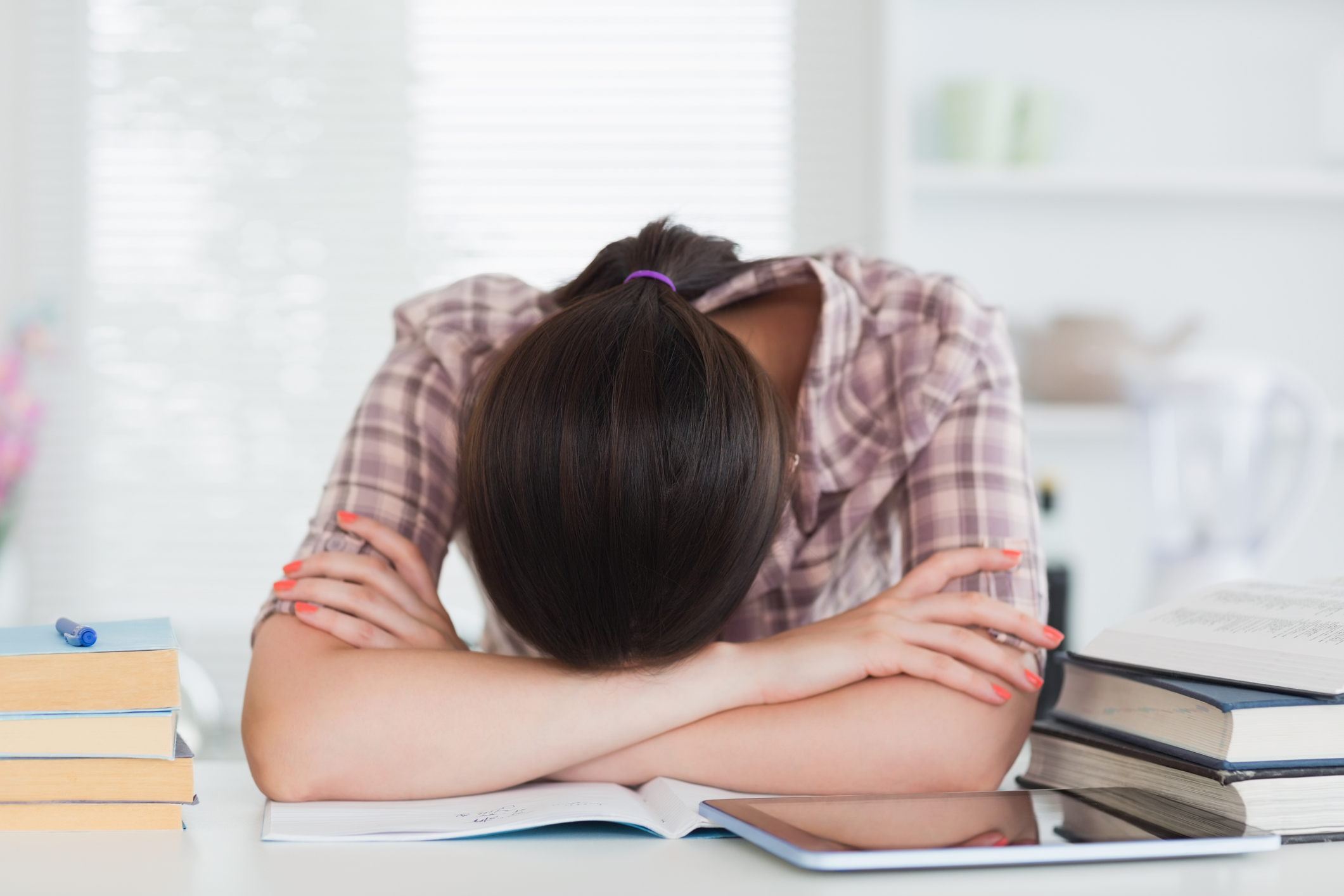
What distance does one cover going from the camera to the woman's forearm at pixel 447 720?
0.68 meters

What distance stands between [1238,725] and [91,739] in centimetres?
56

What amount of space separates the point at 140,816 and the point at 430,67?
2.35m

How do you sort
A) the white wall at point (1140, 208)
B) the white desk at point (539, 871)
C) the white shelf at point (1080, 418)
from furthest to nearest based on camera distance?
1. the white wall at point (1140, 208)
2. the white shelf at point (1080, 418)
3. the white desk at point (539, 871)

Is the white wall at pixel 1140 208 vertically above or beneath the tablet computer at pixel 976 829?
above

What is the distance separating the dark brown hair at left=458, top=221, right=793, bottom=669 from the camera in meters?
0.64

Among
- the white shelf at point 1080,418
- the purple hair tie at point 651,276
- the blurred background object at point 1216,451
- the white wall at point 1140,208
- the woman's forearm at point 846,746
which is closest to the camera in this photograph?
the woman's forearm at point 846,746

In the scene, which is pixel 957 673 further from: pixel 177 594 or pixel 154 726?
pixel 177 594

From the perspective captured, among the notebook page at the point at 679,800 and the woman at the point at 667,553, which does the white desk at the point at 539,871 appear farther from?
the woman at the point at 667,553

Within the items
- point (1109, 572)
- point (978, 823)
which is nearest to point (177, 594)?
point (1109, 572)

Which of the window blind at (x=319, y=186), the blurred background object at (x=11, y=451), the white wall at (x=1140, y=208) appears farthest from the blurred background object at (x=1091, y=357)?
the blurred background object at (x=11, y=451)

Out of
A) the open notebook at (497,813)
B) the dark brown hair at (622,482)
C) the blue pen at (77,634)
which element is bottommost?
the open notebook at (497,813)

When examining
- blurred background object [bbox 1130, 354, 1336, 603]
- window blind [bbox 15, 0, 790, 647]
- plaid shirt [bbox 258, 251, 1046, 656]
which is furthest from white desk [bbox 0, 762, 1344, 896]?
window blind [bbox 15, 0, 790, 647]

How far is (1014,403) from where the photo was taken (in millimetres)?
933

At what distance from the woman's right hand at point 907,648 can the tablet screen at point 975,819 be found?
0.13m
